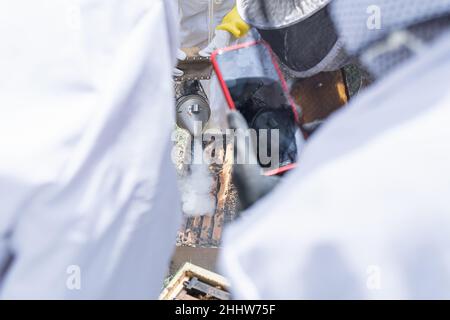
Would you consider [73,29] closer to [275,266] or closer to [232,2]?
[275,266]

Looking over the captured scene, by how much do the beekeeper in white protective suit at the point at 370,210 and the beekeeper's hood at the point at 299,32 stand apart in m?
0.57

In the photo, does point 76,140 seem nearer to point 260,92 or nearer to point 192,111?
point 260,92

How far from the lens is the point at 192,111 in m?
2.28

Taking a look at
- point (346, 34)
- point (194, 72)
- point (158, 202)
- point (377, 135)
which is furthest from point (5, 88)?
point (194, 72)

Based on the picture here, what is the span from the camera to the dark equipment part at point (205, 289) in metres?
1.47

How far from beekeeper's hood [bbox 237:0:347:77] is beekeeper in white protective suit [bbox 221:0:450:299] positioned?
567 millimetres

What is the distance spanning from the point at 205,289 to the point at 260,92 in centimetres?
74

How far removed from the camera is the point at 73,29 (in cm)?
71

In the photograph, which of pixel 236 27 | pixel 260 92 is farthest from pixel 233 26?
pixel 260 92

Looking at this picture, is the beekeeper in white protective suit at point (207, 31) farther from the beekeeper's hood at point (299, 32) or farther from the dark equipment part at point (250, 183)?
the dark equipment part at point (250, 183)

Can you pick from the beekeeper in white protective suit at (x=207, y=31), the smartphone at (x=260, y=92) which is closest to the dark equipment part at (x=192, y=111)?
the beekeeper in white protective suit at (x=207, y=31)

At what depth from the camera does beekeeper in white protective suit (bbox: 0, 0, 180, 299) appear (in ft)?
2.14
